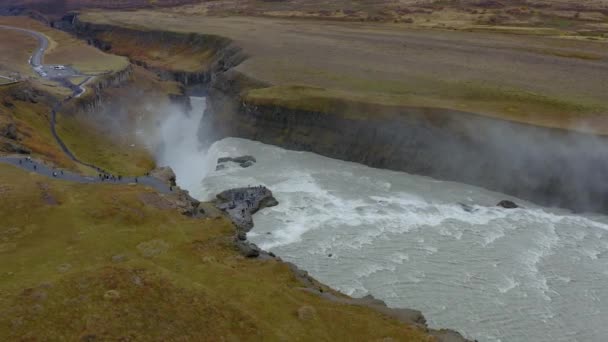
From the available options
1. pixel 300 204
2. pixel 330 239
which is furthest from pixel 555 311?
pixel 300 204

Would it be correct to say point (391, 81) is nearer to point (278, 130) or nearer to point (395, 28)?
point (278, 130)

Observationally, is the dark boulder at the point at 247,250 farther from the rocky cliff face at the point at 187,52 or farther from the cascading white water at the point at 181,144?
the rocky cliff face at the point at 187,52

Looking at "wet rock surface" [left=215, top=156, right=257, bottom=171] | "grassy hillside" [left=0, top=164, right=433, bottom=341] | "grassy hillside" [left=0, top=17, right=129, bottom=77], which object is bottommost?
"wet rock surface" [left=215, top=156, right=257, bottom=171]

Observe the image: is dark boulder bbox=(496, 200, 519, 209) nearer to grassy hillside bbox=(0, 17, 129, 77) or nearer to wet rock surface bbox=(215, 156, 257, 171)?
wet rock surface bbox=(215, 156, 257, 171)

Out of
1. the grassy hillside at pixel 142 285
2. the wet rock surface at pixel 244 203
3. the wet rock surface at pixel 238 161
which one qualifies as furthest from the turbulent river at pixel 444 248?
the grassy hillside at pixel 142 285

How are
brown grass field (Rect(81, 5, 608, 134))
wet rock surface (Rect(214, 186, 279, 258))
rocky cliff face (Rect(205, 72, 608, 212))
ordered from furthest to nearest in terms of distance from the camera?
brown grass field (Rect(81, 5, 608, 134)) < rocky cliff face (Rect(205, 72, 608, 212)) < wet rock surface (Rect(214, 186, 279, 258))

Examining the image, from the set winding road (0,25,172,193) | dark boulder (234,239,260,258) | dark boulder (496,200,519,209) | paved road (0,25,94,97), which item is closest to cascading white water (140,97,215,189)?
winding road (0,25,172,193)
